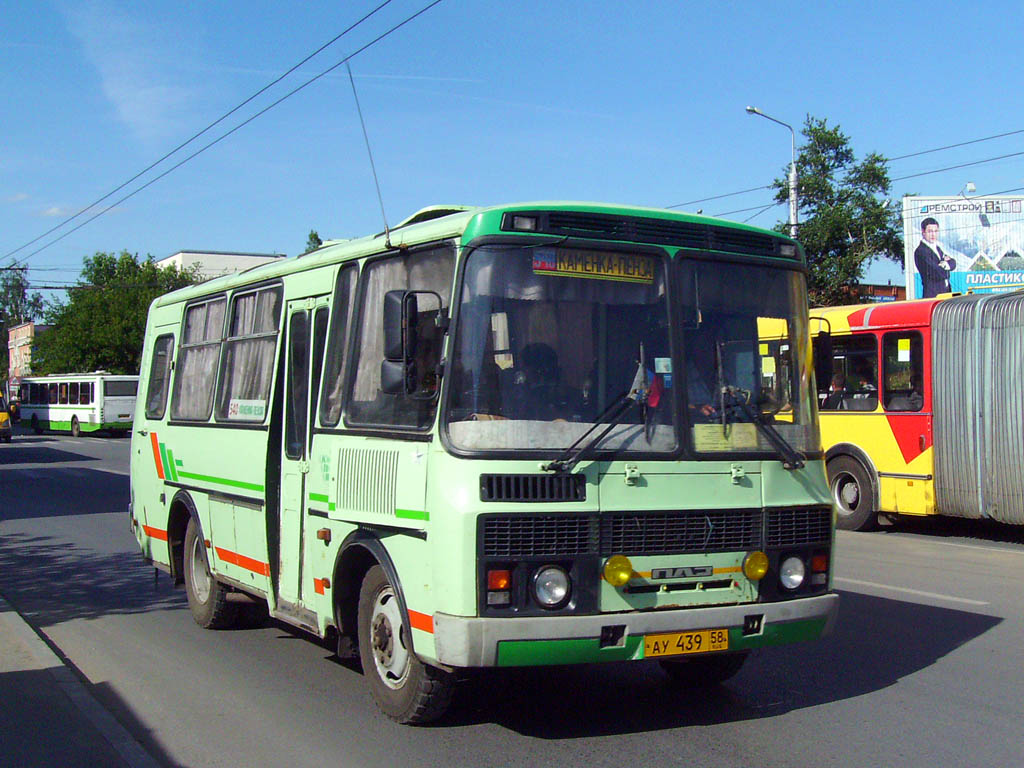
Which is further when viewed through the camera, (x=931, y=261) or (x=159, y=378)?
(x=931, y=261)

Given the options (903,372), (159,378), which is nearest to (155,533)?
(159,378)

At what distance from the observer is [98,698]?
6957 millimetres

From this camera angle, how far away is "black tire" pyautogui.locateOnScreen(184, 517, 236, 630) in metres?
8.88

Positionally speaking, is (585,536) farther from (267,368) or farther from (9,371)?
(9,371)

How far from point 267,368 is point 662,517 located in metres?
3.40

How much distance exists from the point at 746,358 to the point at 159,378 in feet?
20.2

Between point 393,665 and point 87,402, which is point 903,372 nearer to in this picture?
point 393,665

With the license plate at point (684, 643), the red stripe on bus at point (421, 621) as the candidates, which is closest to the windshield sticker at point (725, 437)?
the license plate at point (684, 643)

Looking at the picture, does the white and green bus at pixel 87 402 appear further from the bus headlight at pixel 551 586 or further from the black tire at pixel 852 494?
the bus headlight at pixel 551 586

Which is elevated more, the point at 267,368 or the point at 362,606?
the point at 267,368

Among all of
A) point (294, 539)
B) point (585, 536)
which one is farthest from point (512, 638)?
point (294, 539)

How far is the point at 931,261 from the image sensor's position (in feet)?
120

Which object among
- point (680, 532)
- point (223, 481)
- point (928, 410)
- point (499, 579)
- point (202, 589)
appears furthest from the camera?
point (928, 410)

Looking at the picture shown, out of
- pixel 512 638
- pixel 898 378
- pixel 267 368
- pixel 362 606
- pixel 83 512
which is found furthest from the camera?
pixel 83 512
